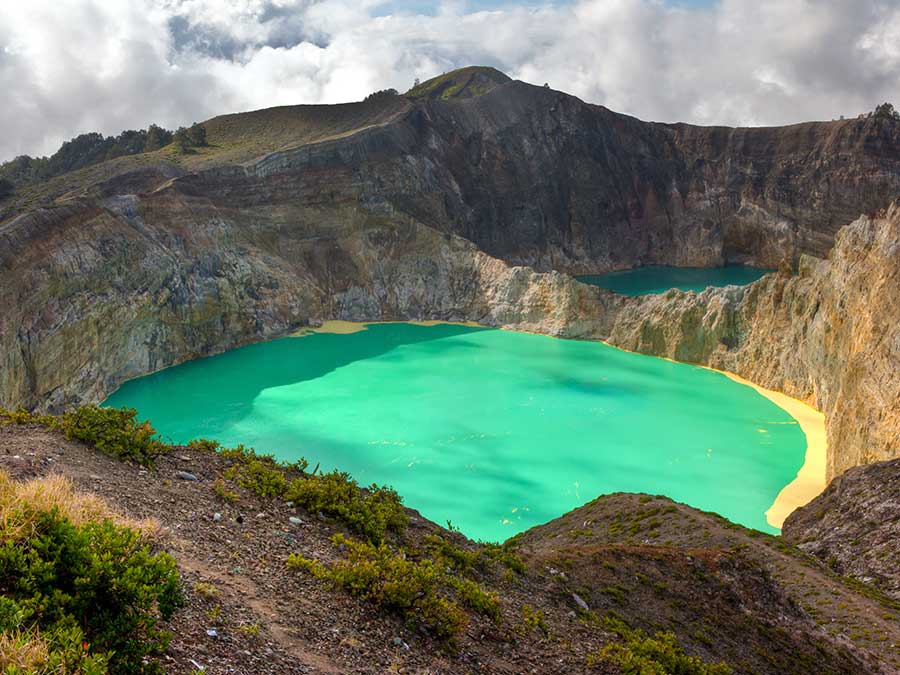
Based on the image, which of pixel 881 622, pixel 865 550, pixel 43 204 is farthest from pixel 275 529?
pixel 43 204

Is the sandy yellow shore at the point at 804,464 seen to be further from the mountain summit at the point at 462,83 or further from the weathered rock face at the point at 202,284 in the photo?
the mountain summit at the point at 462,83

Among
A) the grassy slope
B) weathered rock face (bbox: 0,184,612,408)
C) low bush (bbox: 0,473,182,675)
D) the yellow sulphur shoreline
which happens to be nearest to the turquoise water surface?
weathered rock face (bbox: 0,184,612,408)

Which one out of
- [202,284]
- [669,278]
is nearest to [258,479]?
[202,284]

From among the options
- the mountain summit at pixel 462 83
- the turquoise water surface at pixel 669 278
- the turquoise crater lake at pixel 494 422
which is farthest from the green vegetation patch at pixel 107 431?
the mountain summit at pixel 462 83

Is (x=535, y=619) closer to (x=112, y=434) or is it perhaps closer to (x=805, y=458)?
(x=112, y=434)

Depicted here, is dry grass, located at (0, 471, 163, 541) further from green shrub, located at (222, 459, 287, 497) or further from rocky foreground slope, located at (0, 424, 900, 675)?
green shrub, located at (222, 459, 287, 497)

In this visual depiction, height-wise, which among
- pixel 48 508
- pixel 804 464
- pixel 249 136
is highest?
pixel 249 136

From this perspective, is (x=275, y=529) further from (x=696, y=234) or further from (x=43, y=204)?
(x=696, y=234)
